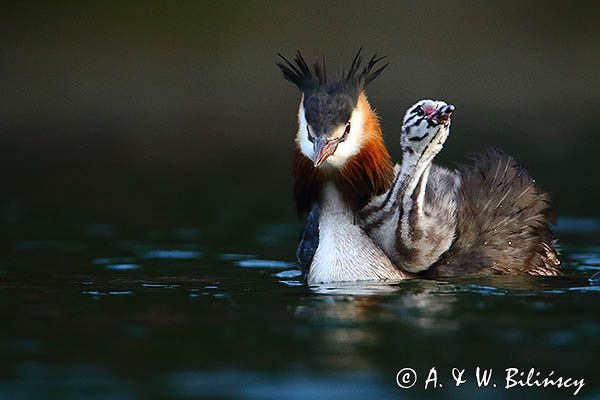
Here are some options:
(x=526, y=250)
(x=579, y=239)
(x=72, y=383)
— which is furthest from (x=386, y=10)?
(x=72, y=383)

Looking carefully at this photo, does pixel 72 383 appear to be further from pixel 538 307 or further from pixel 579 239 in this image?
pixel 579 239

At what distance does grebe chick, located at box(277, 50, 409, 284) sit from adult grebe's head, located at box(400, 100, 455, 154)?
415 mm

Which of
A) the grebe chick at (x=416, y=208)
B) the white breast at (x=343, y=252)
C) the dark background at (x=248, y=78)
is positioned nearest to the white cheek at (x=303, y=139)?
the white breast at (x=343, y=252)

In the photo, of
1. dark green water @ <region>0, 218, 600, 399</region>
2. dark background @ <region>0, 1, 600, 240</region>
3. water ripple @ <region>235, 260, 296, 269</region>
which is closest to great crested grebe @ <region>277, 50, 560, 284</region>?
dark green water @ <region>0, 218, 600, 399</region>

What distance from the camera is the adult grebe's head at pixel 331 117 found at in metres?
10.7

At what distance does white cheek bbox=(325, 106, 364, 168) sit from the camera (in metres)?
10.9

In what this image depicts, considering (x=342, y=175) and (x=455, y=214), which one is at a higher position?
(x=342, y=175)

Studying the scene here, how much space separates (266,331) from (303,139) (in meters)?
2.32

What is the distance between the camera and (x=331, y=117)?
35.2 feet

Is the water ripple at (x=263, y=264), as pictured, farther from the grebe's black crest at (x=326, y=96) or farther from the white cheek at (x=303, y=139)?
the grebe's black crest at (x=326, y=96)

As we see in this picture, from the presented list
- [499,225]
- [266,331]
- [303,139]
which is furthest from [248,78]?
[266,331]

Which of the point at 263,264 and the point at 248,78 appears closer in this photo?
the point at 263,264

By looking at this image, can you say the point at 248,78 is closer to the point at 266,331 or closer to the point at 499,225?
the point at 499,225

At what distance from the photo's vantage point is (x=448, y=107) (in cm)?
1077
